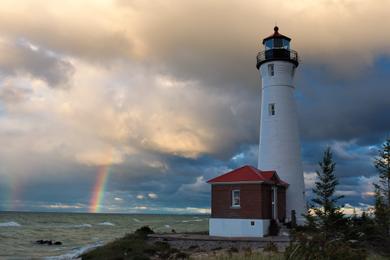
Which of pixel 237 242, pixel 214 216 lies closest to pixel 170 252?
pixel 237 242

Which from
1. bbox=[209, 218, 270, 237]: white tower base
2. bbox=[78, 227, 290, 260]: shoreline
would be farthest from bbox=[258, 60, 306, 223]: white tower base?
bbox=[78, 227, 290, 260]: shoreline

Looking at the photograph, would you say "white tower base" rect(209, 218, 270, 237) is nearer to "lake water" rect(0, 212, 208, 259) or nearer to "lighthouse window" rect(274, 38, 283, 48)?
"lake water" rect(0, 212, 208, 259)

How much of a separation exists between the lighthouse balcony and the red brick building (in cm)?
751

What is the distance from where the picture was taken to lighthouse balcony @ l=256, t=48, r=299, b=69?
3014 cm

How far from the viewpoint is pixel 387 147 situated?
27.0m

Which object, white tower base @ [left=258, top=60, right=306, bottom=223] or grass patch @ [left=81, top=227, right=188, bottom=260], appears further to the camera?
white tower base @ [left=258, top=60, right=306, bottom=223]

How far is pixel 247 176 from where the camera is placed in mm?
26891

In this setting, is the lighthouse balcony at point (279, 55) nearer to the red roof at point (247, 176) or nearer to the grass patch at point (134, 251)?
the red roof at point (247, 176)

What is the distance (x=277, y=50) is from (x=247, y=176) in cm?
891

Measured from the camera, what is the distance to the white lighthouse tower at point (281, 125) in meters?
29.4

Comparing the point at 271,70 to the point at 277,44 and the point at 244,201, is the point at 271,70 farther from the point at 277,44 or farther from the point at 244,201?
the point at 244,201

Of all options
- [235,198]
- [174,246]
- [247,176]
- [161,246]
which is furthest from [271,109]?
[161,246]

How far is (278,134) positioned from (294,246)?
2177 cm

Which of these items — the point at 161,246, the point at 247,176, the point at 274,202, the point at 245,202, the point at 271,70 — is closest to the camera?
the point at 161,246
